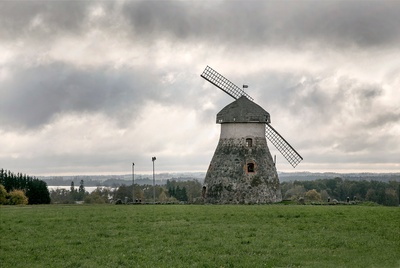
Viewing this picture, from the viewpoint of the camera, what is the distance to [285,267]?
20125mm

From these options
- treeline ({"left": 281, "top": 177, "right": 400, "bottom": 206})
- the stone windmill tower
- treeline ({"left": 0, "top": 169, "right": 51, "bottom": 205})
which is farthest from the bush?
treeline ({"left": 281, "top": 177, "right": 400, "bottom": 206})

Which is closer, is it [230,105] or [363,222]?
[363,222]

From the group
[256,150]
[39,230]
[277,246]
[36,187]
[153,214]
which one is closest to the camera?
[277,246]

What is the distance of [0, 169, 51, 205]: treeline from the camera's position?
232 feet

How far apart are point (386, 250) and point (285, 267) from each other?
5.17 metres

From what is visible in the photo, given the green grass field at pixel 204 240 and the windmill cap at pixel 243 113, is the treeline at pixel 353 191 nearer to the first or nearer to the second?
the windmill cap at pixel 243 113

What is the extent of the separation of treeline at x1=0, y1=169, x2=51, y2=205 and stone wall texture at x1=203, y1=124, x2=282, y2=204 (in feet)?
89.9

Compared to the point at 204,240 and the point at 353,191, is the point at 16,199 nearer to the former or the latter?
the point at 204,240

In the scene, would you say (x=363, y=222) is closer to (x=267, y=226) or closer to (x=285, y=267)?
(x=267, y=226)

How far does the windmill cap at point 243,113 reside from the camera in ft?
180

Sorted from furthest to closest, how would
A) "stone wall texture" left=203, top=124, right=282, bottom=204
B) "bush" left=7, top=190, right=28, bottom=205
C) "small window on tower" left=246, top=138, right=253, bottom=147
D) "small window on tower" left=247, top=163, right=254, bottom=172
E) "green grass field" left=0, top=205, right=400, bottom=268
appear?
"bush" left=7, top=190, right=28, bottom=205, "small window on tower" left=246, top=138, right=253, bottom=147, "small window on tower" left=247, top=163, right=254, bottom=172, "stone wall texture" left=203, top=124, right=282, bottom=204, "green grass field" left=0, top=205, right=400, bottom=268

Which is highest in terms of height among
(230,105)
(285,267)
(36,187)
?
(230,105)

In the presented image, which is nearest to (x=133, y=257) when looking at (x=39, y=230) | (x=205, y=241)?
(x=205, y=241)

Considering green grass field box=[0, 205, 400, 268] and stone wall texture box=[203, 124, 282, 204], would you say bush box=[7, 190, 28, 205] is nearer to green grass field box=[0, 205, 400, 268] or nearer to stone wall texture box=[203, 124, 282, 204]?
stone wall texture box=[203, 124, 282, 204]
